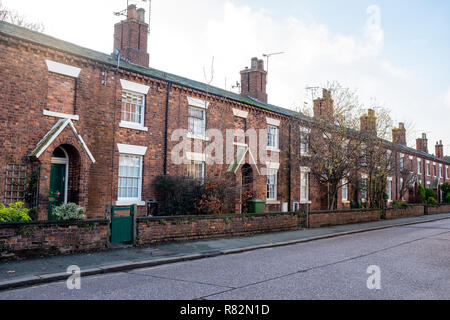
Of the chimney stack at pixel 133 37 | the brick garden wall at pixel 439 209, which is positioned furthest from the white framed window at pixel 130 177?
the brick garden wall at pixel 439 209

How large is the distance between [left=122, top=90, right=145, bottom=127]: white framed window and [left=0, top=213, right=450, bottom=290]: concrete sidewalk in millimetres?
6141

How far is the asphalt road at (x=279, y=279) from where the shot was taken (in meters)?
6.53

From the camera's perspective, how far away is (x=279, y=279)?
7707mm

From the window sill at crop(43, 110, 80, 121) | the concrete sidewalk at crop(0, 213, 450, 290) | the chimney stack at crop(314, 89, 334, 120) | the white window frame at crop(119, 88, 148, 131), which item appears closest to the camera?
the concrete sidewalk at crop(0, 213, 450, 290)

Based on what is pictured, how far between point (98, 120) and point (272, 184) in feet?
38.2

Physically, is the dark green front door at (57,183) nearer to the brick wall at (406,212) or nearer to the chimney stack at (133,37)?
the chimney stack at (133,37)

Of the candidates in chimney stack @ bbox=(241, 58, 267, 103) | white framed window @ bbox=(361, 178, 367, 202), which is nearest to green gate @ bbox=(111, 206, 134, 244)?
chimney stack @ bbox=(241, 58, 267, 103)

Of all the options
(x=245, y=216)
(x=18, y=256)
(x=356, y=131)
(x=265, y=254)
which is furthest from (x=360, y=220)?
(x=18, y=256)

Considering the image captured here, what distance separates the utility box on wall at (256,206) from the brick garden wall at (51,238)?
1032 centimetres

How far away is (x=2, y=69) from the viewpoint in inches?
488

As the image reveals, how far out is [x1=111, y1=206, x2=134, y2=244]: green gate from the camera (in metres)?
11.4

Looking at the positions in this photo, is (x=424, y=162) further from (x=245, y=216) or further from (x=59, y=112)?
(x=59, y=112)

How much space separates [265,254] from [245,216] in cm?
392

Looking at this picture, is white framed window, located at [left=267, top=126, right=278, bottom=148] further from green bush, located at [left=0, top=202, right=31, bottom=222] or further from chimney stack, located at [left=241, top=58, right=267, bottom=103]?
green bush, located at [left=0, top=202, right=31, bottom=222]
